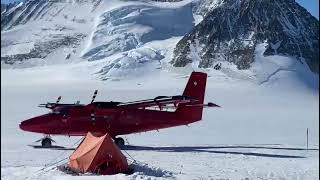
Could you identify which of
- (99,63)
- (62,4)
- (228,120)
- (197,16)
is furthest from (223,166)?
(62,4)

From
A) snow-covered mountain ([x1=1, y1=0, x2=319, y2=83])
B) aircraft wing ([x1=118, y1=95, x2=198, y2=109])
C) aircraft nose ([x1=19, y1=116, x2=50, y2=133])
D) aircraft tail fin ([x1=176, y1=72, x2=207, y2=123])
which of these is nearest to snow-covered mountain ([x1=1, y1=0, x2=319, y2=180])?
snow-covered mountain ([x1=1, y1=0, x2=319, y2=83])

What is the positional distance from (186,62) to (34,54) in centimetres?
3840

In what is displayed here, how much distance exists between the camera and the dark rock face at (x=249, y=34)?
101 meters

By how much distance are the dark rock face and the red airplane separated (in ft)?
225

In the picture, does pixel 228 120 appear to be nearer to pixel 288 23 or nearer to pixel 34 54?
pixel 288 23

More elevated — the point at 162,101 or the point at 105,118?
the point at 162,101

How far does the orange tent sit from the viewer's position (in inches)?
690

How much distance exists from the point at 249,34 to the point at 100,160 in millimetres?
93958

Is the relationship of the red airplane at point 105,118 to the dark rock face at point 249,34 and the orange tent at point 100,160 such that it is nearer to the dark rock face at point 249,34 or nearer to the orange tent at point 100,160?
the orange tent at point 100,160

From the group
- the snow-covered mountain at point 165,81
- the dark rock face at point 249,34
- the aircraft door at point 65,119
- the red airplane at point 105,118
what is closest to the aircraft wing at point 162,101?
the red airplane at point 105,118

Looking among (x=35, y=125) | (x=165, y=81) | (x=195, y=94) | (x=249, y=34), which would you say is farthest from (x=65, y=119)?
(x=249, y=34)

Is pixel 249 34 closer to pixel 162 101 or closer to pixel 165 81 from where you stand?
pixel 165 81

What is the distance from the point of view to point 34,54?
424 ft

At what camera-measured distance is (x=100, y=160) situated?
17.6 metres
